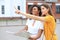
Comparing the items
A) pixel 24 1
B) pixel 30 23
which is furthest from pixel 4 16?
pixel 30 23

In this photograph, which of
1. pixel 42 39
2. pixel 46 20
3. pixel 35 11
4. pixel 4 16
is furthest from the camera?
pixel 4 16

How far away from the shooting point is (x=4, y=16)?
14250 mm

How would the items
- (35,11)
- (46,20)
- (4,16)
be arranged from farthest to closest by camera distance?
(4,16)
(35,11)
(46,20)

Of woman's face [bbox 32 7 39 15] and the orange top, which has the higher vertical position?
woman's face [bbox 32 7 39 15]

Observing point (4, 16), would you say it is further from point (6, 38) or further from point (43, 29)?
point (43, 29)

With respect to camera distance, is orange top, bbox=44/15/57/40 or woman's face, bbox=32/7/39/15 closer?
orange top, bbox=44/15/57/40

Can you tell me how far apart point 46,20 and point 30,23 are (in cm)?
39

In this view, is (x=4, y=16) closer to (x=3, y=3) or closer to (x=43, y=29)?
(x=3, y=3)

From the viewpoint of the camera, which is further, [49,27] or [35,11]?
[35,11]

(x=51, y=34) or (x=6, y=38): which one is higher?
(x=51, y=34)

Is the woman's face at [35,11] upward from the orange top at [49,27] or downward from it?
upward

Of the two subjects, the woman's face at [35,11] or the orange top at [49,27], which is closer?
the orange top at [49,27]

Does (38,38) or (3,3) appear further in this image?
(3,3)

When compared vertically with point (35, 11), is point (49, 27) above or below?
below
